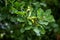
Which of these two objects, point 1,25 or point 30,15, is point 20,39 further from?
point 30,15

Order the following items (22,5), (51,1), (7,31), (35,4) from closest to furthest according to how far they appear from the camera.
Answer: (22,5) → (35,4) → (7,31) → (51,1)

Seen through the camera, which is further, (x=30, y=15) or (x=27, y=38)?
(x=27, y=38)

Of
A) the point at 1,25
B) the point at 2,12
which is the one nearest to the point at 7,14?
the point at 2,12

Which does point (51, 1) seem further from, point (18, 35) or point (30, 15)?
point (30, 15)

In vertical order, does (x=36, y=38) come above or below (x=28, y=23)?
below

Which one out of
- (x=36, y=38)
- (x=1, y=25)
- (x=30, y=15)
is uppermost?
(x=30, y=15)

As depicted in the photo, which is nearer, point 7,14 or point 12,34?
point 7,14

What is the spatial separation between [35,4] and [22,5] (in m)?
0.30

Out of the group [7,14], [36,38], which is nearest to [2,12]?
[7,14]

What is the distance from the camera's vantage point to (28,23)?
4.80 feet

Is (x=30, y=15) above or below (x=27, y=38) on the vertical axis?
above

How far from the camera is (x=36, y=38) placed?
1838 mm

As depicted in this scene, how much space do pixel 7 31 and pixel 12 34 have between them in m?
0.06

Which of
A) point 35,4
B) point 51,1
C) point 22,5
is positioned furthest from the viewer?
point 51,1
